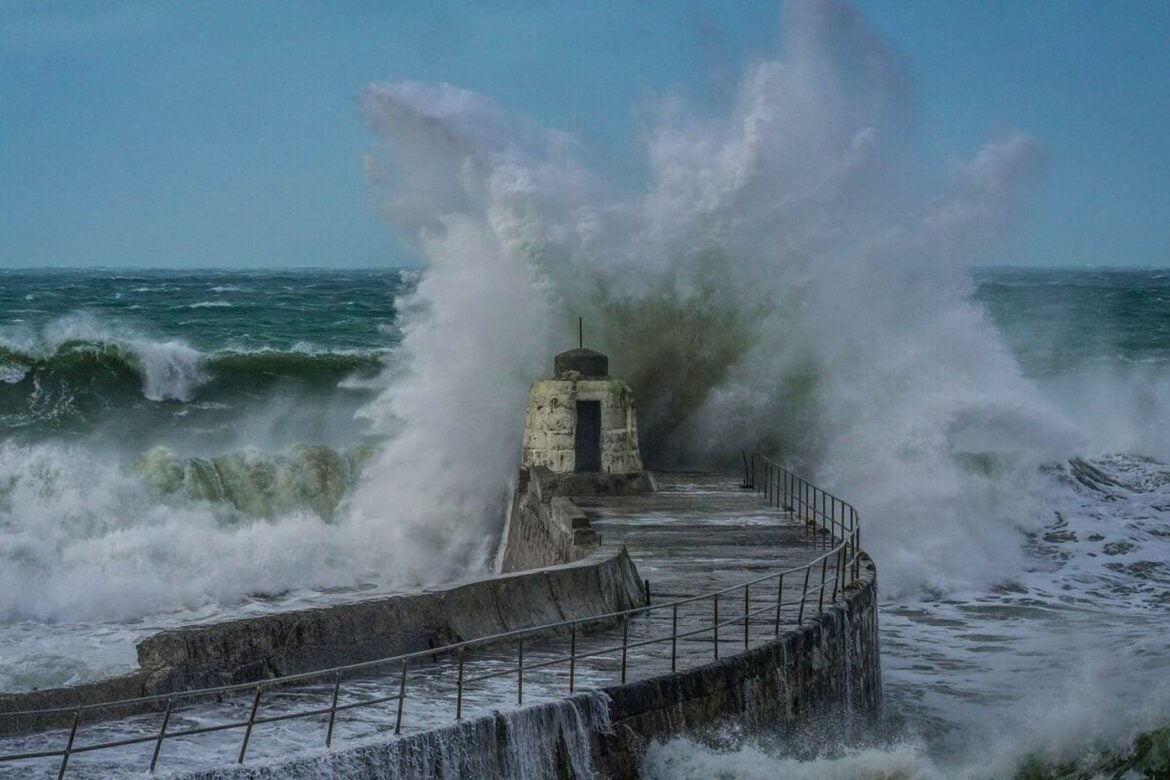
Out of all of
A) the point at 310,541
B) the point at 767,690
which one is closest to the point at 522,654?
the point at 767,690

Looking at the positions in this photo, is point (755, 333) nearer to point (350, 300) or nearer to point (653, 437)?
point (653, 437)

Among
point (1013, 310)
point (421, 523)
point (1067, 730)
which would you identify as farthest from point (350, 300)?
point (1067, 730)

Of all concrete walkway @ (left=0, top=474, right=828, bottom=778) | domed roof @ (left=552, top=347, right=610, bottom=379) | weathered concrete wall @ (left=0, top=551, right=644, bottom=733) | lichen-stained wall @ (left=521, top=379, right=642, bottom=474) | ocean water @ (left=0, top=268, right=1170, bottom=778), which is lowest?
ocean water @ (left=0, top=268, right=1170, bottom=778)

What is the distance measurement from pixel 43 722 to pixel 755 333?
60.5 ft

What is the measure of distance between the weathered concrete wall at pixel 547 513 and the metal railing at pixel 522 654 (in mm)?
2635

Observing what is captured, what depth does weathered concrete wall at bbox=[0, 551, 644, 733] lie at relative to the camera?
1088 cm

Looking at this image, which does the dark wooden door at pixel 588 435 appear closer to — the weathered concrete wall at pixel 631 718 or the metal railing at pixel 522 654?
the metal railing at pixel 522 654

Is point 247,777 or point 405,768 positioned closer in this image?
point 247,777

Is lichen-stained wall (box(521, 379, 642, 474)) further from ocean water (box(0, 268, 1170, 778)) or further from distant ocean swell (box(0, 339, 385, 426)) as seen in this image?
distant ocean swell (box(0, 339, 385, 426))

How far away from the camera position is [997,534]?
25.6 m

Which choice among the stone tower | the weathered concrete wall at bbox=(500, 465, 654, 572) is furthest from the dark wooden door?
the weathered concrete wall at bbox=(500, 465, 654, 572)

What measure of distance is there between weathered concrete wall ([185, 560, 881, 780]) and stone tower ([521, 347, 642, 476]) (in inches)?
311

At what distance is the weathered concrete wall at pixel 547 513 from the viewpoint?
60.6 feet

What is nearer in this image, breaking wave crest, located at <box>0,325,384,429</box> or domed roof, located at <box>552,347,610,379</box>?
domed roof, located at <box>552,347,610,379</box>
